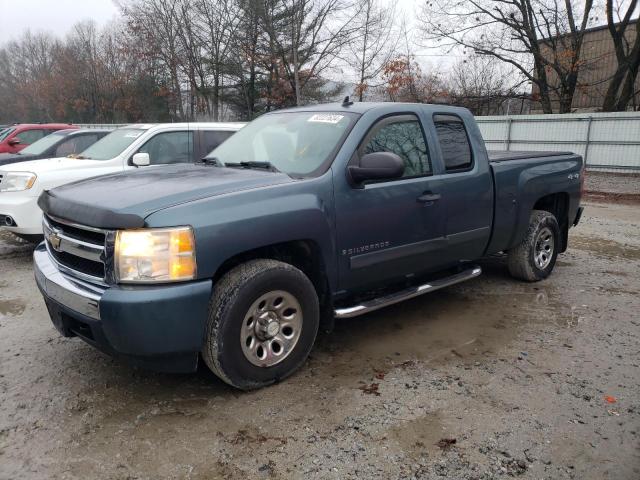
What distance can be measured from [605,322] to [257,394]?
3217 mm

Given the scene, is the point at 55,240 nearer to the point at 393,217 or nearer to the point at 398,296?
the point at 393,217

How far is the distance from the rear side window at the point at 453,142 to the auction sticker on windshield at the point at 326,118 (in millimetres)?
970

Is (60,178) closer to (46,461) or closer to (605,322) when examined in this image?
(46,461)

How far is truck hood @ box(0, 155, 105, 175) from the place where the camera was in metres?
6.57

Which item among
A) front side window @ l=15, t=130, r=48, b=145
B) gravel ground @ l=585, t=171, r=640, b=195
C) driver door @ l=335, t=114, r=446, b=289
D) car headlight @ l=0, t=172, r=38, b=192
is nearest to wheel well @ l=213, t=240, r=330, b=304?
driver door @ l=335, t=114, r=446, b=289

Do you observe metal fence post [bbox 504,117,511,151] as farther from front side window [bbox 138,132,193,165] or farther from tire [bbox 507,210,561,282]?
front side window [bbox 138,132,193,165]

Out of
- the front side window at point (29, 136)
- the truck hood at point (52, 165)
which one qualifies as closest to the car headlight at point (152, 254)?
the truck hood at point (52, 165)

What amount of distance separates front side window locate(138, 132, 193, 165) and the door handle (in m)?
4.57

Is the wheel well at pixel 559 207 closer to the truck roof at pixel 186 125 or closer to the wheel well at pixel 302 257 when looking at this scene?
the wheel well at pixel 302 257

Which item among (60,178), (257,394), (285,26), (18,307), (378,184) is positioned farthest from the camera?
(285,26)

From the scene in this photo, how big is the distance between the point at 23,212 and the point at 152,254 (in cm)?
436

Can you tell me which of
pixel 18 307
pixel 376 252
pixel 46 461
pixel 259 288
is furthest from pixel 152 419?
pixel 18 307

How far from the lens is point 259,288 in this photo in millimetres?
3086

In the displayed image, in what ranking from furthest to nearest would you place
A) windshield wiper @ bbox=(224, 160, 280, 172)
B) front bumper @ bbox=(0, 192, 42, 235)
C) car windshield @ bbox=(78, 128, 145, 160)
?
car windshield @ bbox=(78, 128, 145, 160) → front bumper @ bbox=(0, 192, 42, 235) → windshield wiper @ bbox=(224, 160, 280, 172)
